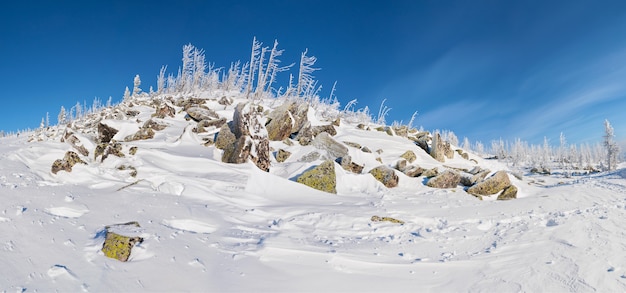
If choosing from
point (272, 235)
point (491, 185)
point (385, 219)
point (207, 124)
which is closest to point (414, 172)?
point (491, 185)

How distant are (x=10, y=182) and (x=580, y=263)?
1084 centimetres

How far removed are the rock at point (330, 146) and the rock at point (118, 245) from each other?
10780mm

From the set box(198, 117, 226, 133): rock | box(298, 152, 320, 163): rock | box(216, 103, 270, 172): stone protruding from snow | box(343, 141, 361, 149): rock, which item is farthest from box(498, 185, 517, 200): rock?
box(198, 117, 226, 133): rock

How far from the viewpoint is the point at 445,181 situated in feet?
42.7

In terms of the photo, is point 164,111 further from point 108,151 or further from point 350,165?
point 350,165

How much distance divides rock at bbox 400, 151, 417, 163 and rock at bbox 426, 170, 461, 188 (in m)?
4.59

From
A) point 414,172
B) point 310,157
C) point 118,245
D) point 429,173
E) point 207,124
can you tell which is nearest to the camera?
point 118,245

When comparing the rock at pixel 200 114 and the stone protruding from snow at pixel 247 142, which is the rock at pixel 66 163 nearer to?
the stone protruding from snow at pixel 247 142

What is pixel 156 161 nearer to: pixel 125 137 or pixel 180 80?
pixel 125 137

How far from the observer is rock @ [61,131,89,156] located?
1145cm

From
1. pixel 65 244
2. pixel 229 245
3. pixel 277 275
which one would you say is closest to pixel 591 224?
pixel 277 275

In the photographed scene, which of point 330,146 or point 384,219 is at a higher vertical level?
point 330,146

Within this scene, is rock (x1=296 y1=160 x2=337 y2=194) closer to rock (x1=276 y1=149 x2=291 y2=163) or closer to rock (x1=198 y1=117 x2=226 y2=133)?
rock (x1=276 y1=149 x2=291 y2=163)

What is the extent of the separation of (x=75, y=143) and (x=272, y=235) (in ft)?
32.4
